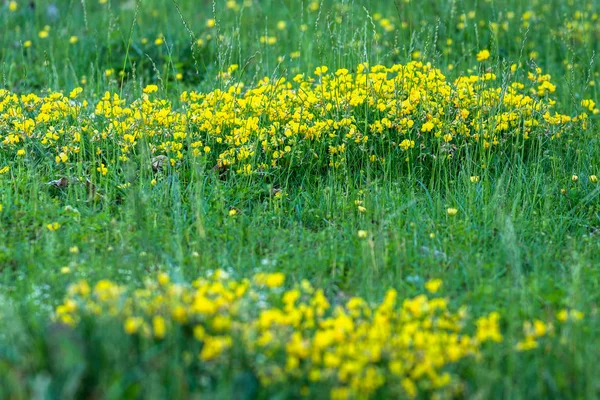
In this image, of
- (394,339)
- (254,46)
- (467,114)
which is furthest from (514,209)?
(254,46)

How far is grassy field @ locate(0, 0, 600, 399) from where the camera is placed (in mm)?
2633

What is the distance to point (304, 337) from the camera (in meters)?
2.85

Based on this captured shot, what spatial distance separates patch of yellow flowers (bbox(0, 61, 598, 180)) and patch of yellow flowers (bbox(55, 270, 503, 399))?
172 centimetres

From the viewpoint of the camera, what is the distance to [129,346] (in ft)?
8.75

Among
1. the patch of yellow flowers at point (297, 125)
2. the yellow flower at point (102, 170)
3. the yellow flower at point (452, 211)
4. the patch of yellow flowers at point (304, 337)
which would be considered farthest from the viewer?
the patch of yellow flowers at point (297, 125)

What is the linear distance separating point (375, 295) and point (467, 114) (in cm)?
172

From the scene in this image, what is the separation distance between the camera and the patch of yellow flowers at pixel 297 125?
4.57m

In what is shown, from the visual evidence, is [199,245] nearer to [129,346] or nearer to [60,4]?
[129,346]

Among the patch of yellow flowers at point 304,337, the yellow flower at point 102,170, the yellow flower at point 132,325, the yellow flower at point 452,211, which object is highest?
the yellow flower at point 132,325

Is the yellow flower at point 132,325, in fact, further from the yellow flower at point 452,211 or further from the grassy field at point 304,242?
the yellow flower at point 452,211

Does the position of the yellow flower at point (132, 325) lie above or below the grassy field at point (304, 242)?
above

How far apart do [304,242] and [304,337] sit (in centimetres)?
111

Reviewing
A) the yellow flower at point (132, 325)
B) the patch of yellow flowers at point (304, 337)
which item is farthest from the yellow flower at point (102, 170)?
the yellow flower at point (132, 325)

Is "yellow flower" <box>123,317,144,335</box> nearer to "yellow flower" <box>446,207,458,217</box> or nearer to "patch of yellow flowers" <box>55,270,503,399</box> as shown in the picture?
"patch of yellow flowers" <box>55,270,503,399</box>
